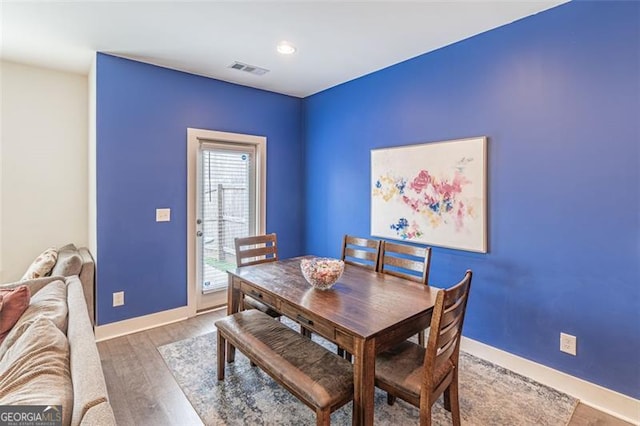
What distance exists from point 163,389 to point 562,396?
2.69 metres

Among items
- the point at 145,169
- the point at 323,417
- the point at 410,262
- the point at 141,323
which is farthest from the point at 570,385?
the point at 145,169

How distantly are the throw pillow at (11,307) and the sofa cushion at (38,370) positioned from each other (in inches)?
14.5

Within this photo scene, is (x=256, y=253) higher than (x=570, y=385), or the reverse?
(x=256, y=253)

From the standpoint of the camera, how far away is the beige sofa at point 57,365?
956mm

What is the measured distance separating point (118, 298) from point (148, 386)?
1.16m

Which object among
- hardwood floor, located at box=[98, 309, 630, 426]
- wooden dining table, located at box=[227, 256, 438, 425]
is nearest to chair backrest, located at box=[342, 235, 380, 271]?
wooden dining table, located at box=[227, 256, 438, 425]

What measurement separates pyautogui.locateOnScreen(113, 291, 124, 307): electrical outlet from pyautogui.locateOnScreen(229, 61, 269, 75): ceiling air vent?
8.12 ft

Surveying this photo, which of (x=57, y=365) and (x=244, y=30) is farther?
(x=244, y=30)

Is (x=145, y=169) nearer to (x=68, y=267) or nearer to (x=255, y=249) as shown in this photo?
(x=68, y=267)

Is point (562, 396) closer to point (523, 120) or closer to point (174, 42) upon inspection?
point (523, 120)

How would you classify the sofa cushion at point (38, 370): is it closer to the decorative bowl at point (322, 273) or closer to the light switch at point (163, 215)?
the decorative bowl at point (322, 273)

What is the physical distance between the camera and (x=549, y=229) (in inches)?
89.3

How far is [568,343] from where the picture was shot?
86.2 inches

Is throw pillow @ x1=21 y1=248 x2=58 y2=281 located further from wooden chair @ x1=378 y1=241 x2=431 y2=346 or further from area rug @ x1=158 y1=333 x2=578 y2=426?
wooden chair @ x1=378 y1=241 x2=431 y2=346
